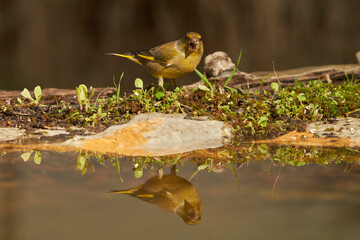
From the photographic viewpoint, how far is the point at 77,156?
2893 mm

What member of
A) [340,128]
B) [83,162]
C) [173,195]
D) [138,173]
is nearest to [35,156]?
[83,162]

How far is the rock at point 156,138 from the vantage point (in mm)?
3057

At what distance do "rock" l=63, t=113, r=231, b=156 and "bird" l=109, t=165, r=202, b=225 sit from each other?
2.04 ft

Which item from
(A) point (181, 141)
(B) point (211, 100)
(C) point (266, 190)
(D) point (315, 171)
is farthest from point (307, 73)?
(C) point (266, 190)

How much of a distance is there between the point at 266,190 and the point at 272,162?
0.66 meters

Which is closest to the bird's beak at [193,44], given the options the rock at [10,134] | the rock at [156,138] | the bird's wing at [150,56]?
the bird's wing at [150,56]

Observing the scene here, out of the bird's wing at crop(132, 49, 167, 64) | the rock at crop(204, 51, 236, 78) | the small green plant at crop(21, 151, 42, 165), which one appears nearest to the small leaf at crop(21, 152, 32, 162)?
the small green plant at crop(21, 151, 42, 165)

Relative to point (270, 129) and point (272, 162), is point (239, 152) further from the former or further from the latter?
point (270, 129)

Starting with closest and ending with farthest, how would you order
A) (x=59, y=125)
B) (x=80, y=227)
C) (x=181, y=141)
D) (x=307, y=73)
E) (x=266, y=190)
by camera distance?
(x=80, y=227) < (x=266, y=190) < (x=181, y=141) < (x=59, y=125) < (x=307, y=73)

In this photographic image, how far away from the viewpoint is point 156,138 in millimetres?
3260

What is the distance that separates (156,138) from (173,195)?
3.88 feet

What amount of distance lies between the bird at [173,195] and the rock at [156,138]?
2.04ft

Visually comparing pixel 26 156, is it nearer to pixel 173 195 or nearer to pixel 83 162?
pixel 83 162

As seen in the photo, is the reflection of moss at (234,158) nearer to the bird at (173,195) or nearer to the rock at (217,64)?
the bird at (173,195)
